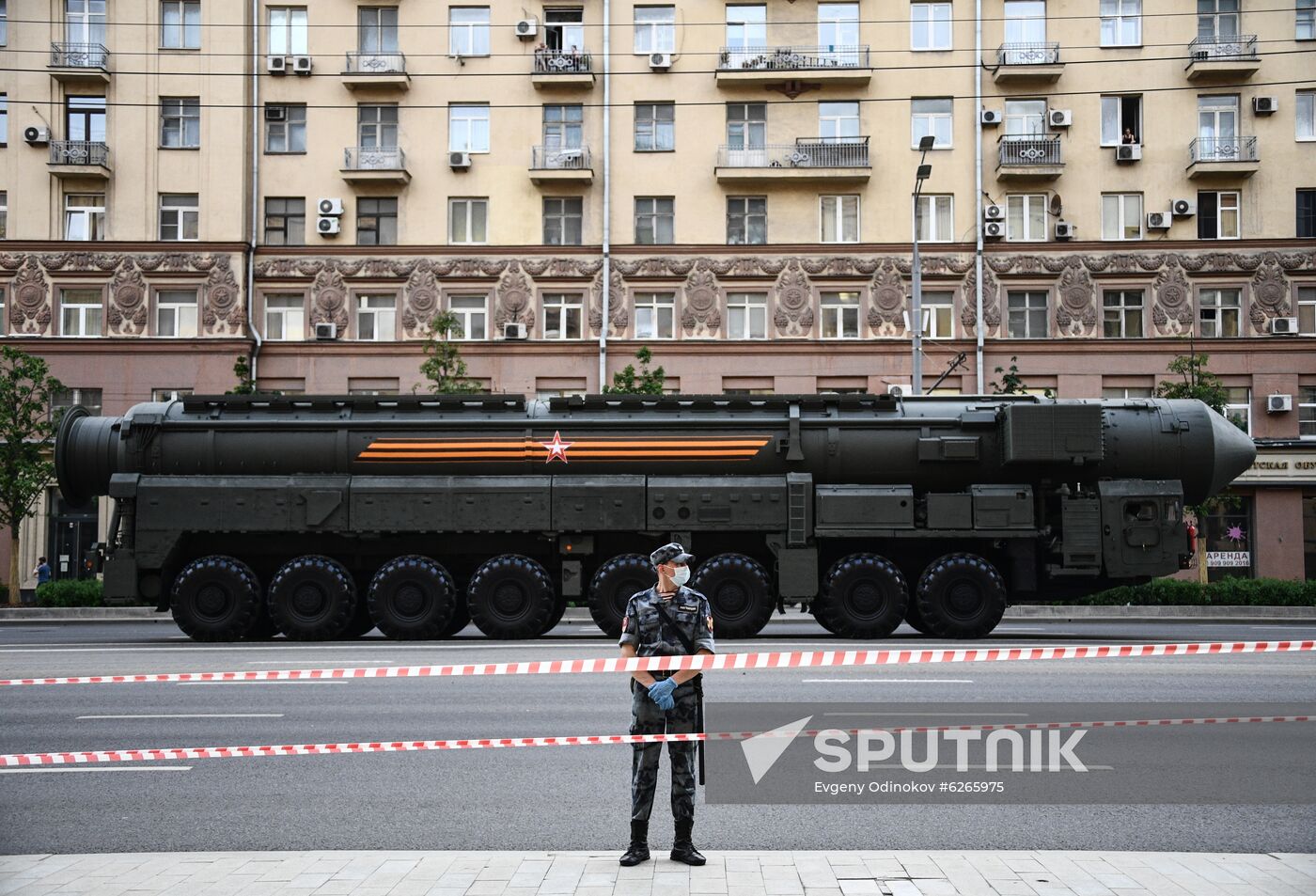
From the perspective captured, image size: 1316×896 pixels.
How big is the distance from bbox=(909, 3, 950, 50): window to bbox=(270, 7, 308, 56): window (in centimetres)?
1846

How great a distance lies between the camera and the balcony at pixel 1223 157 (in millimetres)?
36688

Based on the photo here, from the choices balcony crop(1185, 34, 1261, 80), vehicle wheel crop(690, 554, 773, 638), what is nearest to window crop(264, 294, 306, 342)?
vehicle wheel crop(690, 554, 773, 638)

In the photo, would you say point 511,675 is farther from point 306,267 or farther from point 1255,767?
point 306,267

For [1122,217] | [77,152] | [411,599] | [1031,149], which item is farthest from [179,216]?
[1122,217]

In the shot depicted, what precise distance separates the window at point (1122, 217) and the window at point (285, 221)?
78.9ft

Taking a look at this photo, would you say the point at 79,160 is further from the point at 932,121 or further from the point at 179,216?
the point at 932,121

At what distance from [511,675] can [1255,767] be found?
8.06 m

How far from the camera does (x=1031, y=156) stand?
37250 millimetres

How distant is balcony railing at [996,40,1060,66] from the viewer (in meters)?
37.4

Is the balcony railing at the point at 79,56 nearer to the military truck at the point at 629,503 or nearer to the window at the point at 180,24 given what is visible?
the window at the point at 180,24

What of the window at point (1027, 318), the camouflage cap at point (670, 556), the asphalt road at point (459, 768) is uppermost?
the window at point (1027, 318)

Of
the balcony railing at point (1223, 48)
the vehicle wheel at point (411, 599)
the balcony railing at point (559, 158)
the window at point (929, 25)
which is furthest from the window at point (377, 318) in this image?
the balcony railing at point (1223, 48)

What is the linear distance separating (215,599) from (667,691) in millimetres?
14578

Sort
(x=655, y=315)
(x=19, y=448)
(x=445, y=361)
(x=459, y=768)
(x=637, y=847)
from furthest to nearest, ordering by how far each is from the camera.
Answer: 1. (x=655, y=315)
2. (x=445, y=361)
3. (x=19, y=448)
4. (x=459, y=768)
5. (x=637, y=847)
